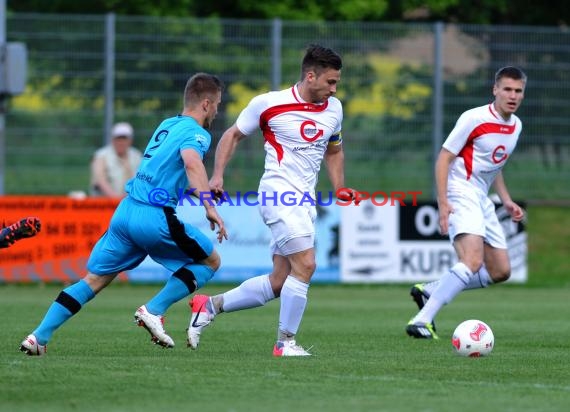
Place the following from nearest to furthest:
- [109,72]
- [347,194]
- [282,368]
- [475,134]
A: [282,368], [347,194], [475,134], [109,72]

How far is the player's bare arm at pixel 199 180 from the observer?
922 centimetres

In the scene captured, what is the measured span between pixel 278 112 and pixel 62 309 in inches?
82.4

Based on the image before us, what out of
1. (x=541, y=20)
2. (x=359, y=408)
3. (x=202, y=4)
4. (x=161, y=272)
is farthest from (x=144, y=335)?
(x=541, y=20)

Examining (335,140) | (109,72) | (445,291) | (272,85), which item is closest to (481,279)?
(445,291)

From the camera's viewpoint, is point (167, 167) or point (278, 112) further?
point (278, 112)

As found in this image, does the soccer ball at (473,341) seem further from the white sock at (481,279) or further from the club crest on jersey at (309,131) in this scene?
the white sock at (481,279)

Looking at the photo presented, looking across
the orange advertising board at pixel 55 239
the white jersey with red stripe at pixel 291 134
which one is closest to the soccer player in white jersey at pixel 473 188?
the white jersey with red stripe at pixel 291 134

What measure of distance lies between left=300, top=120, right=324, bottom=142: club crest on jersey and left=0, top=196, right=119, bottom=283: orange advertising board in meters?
10.00

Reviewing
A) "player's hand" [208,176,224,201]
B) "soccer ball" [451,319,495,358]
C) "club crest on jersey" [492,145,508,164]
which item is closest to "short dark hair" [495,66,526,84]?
"club crest on jersey" [492,145,508,164]

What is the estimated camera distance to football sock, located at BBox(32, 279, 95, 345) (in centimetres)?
923

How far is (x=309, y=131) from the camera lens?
387 inches

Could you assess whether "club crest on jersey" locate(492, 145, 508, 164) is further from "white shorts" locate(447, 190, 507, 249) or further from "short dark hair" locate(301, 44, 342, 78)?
"short dark hair" locate(301, 44, 342, 78)

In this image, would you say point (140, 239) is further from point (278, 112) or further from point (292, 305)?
point (278, 112)

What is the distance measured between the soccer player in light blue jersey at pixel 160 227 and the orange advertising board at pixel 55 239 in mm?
9958
